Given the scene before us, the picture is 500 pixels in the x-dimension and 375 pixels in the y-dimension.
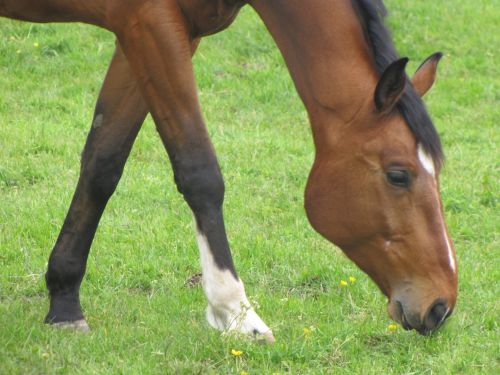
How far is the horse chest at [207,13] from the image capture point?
159 inches

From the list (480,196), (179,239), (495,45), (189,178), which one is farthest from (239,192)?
A: (495,45)

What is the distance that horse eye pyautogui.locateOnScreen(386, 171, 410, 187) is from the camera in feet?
12.6

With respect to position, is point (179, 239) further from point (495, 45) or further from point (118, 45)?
point (495, 45)

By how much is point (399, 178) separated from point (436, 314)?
531 mm

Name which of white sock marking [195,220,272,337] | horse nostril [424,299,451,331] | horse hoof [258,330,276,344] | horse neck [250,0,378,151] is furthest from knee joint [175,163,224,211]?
horse nostril [424,299,451,331]

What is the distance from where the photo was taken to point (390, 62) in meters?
3.90

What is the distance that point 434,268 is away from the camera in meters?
3.83

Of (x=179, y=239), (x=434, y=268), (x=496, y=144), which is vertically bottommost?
(x=496, y=144)

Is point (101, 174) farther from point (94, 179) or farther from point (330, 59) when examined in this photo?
point (330, 59)

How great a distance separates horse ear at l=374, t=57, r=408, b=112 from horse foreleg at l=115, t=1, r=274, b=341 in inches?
27.7

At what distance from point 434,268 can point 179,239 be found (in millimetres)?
2145

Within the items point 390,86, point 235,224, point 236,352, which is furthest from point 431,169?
point 235,224

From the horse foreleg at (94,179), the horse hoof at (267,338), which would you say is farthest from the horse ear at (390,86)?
the horse foreleg at (94,179)

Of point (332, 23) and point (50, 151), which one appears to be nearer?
point (332, 23)
